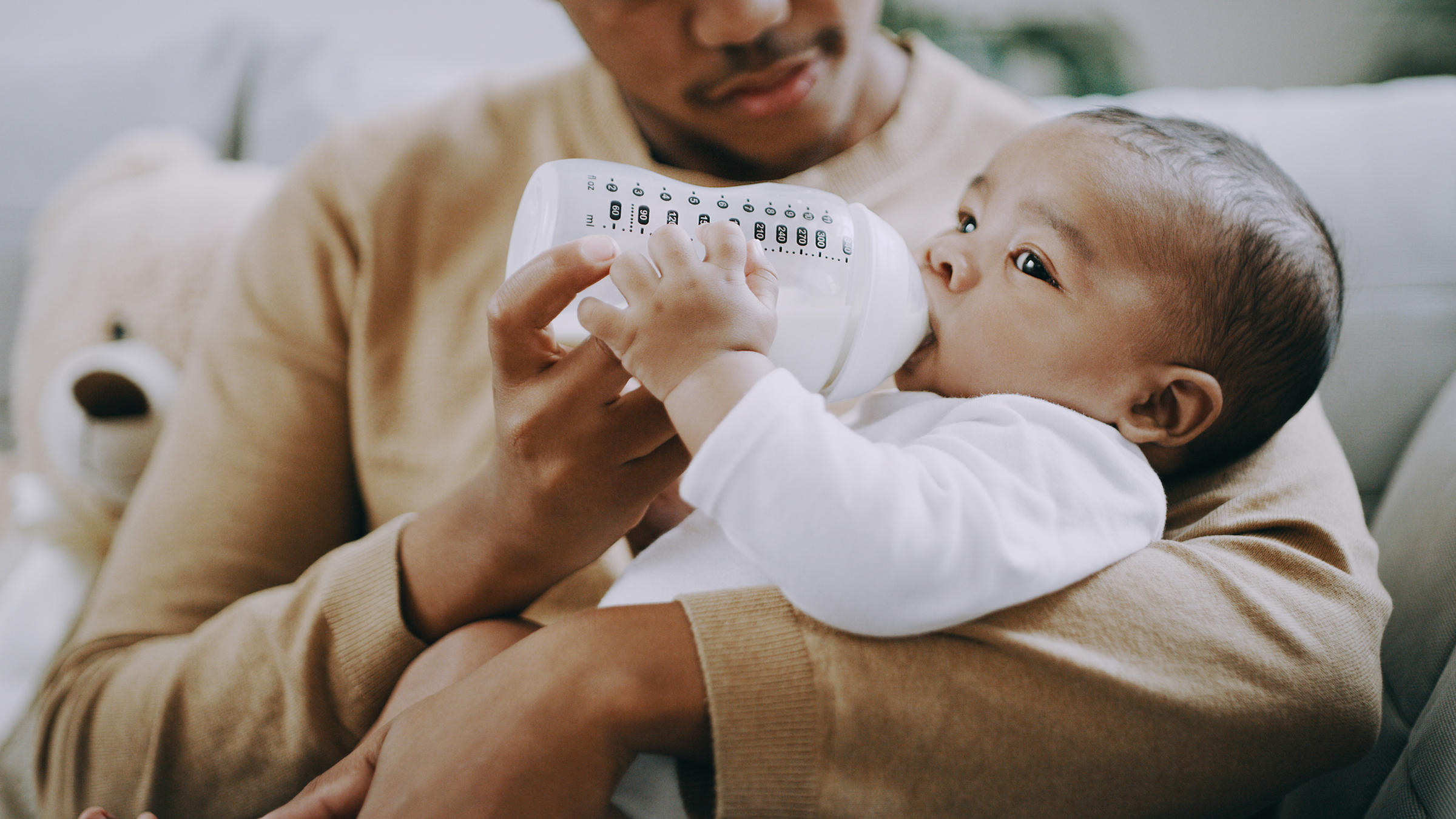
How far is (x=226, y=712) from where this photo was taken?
74 centimetres

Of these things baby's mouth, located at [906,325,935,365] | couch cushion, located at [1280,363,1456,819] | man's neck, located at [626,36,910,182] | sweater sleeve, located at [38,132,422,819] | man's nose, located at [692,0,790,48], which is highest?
man's nose, located at [692,0,790,48]

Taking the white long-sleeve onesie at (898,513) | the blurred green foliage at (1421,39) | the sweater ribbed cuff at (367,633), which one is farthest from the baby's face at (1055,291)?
the blurred green foliage at (1421,39)

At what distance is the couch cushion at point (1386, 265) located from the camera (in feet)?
3.33

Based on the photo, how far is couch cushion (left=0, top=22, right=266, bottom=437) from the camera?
1.71 metres

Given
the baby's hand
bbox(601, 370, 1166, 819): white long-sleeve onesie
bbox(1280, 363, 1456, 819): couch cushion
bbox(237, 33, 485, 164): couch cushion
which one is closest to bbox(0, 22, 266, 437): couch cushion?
bbox(237, 33, 485, 164): couch cushion

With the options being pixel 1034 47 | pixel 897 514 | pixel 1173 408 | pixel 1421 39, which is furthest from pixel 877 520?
pixel 1421 39

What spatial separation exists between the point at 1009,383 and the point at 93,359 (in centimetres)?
116

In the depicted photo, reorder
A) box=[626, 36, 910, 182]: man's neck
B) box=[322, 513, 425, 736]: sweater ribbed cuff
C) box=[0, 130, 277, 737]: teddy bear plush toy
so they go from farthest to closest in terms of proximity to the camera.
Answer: box=[0, 130, 277, 737]: teddy bear plush toy, box=[626, 36, 910, 182]: man's neck, box=[322, 513, 425, 736]: sweater ribbed cuff

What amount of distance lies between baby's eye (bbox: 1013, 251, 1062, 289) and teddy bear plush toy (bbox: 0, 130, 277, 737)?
986 mm

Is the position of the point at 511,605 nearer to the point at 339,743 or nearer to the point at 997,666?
the point at 339,743

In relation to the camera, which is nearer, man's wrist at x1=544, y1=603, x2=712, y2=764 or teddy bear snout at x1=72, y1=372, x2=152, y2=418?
man's wrist at x1=544, y1=603, x2=712, y2=764

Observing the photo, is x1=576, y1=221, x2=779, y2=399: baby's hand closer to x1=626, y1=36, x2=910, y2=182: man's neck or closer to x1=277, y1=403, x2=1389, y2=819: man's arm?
x1=277, y1=403, x2=1389, y2=819: man's arm

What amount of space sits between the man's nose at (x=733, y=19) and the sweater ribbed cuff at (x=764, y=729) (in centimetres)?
51

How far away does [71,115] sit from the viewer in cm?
172
